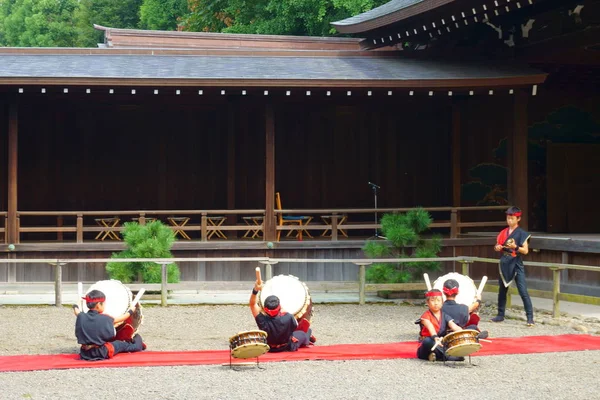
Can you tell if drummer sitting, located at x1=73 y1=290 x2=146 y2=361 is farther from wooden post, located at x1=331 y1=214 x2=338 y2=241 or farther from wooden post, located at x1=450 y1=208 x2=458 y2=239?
wooden post, located at x1=450 y1=208 x2=458 y2=239

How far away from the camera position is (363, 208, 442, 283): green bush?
655 inches

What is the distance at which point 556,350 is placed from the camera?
1135cm

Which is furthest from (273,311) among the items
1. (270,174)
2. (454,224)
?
(454,224)

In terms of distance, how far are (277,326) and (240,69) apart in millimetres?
8874

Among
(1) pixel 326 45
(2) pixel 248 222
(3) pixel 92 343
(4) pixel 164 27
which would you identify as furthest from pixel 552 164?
(4) pixel 164 27

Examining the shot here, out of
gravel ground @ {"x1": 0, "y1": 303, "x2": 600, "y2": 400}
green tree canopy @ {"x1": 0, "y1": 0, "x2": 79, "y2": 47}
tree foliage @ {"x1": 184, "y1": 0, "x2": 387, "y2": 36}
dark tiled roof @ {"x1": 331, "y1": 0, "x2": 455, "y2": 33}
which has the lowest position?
gravel ground @ {"x1": 0, "y1": 303, "x2": 600, "y2": 400}

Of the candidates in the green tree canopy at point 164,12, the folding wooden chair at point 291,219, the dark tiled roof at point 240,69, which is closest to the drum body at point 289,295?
the dark tiled roof at point 240,69

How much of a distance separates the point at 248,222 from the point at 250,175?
110 cm

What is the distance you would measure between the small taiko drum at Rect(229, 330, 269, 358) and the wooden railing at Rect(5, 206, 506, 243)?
8137 mm

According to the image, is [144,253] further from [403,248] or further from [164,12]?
[164,12]

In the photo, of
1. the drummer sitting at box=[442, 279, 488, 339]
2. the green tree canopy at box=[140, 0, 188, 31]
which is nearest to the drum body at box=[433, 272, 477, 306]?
the drummer sitting at box=[442, 279, 488, 339]

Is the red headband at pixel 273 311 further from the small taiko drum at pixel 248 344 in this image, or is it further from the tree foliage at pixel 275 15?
the tree foliage at pixel 275 15

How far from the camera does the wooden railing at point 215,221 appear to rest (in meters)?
18.1

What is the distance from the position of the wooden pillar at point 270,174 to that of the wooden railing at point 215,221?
0.11m
